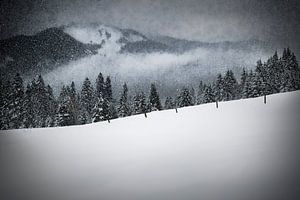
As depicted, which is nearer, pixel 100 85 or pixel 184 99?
pixel 100 85

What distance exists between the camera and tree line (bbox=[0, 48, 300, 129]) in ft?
124

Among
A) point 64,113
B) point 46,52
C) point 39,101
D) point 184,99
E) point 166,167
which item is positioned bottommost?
point 166,167

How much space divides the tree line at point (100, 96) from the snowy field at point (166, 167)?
19.8 metres

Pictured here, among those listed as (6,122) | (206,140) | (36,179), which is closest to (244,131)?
(206,140)

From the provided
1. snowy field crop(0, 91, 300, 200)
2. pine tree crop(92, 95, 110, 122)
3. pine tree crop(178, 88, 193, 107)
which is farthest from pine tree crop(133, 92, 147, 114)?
snowy field crop(0, 91, 300, 200)

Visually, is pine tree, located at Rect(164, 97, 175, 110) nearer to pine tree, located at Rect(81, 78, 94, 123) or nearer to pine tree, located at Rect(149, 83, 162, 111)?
pine tree, located at Rect(149, 83, 162, 111)

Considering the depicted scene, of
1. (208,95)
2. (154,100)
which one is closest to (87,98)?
(154,100)

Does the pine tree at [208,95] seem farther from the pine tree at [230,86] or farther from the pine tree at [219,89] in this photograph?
the pine tree at [230,86]

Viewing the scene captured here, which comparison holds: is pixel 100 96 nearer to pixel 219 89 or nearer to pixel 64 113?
pixel 64 113

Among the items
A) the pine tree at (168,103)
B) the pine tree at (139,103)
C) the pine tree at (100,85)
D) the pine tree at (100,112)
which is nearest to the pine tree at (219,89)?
the pine tree at (168,103)

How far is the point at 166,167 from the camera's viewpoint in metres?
12.4

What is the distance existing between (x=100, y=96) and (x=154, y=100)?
9.98 metres

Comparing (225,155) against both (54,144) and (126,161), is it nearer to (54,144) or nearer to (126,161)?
(126,161)

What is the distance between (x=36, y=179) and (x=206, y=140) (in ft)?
32.2
